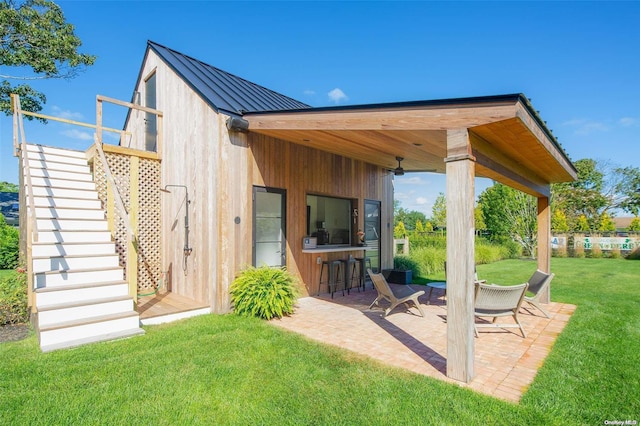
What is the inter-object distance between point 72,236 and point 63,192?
1.45 meters

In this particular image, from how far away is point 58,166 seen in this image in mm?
7305

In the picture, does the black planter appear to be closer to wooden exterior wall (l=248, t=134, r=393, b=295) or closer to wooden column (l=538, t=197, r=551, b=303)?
wooden exterior wall (l=248, t=134, r=393, b=295)

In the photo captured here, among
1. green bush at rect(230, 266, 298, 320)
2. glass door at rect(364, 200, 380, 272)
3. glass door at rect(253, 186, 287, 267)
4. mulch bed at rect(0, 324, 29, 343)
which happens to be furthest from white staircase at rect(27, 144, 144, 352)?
glass door at rect(364, 200, 380, 272)

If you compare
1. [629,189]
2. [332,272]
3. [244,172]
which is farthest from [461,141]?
[629,189]

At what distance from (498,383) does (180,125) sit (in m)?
6.87

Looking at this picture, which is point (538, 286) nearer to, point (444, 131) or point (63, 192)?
point (444, 131)

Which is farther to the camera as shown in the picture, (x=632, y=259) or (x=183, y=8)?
(x=632, y=259)

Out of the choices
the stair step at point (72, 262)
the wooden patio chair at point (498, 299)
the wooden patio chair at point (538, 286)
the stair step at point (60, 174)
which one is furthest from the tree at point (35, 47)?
the wooden patio chair at point (538, 286)

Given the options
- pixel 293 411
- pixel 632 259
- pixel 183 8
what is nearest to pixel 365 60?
pixel 183 8

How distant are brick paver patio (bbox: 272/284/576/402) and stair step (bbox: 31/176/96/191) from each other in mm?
5043

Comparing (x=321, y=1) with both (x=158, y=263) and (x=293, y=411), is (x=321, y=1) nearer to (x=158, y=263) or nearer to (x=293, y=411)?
(x=158, y=263)

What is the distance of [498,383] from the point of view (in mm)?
3348

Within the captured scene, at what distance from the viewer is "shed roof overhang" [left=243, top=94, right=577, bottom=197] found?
333 centimetres

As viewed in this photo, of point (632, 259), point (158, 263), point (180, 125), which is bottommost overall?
point (632, 259)
